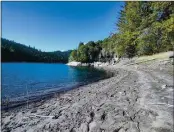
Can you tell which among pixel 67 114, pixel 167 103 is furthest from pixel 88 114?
pixel 167 103

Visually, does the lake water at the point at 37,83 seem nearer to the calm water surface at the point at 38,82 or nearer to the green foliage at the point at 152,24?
the calm water surface at the point at 38,82

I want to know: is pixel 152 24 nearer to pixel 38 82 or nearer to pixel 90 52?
pixel 38 82

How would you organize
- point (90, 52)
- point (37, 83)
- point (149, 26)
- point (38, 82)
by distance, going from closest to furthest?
1. point (149, 26)
2. point (37, 83)
3. point (38, 82)
4. point (90, 52)

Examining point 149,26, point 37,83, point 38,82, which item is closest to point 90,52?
point 38,82

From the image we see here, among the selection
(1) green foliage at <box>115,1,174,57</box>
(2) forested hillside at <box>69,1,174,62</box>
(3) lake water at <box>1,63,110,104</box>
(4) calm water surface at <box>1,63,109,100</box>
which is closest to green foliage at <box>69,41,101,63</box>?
(2) forested hillside at <box>69,1,174,62</box>

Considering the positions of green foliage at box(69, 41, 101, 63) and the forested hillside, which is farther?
green foliage at box(69, 41, 101, 63)

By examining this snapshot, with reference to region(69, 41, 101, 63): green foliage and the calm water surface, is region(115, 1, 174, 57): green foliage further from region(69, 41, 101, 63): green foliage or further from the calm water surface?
region(69, 41, 101, 63): green foliage

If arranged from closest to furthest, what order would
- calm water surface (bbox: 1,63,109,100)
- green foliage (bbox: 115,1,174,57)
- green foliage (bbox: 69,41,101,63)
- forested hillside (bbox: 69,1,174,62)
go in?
calm water surface (bbox: 1,63,109,100) → green foliage (bbox: 115,1,174,57) → forested hillside (bbox: 69,1,174,62) → green foliage (bbox: 69,41,101,63)

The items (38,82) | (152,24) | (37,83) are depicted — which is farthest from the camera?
(38,82)

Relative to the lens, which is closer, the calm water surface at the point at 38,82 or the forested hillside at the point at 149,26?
the calm water surface at the point at 38,82

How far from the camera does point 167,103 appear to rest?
8.11 metres

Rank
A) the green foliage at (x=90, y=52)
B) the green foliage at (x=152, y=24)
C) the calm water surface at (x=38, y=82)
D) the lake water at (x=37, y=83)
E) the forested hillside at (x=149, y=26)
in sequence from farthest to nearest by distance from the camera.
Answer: the green foliage at (x=90, y=52) < the forested hillside at (x=149, y=26) < the green foliage at (x=152, y=24) < the calm water surface at (x=38, y=82) < the lake water at (x=37, y=83)

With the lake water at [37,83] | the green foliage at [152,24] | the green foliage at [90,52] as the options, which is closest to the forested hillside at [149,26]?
the green foliage at [152,24]

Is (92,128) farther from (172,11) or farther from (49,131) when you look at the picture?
(172,11)
